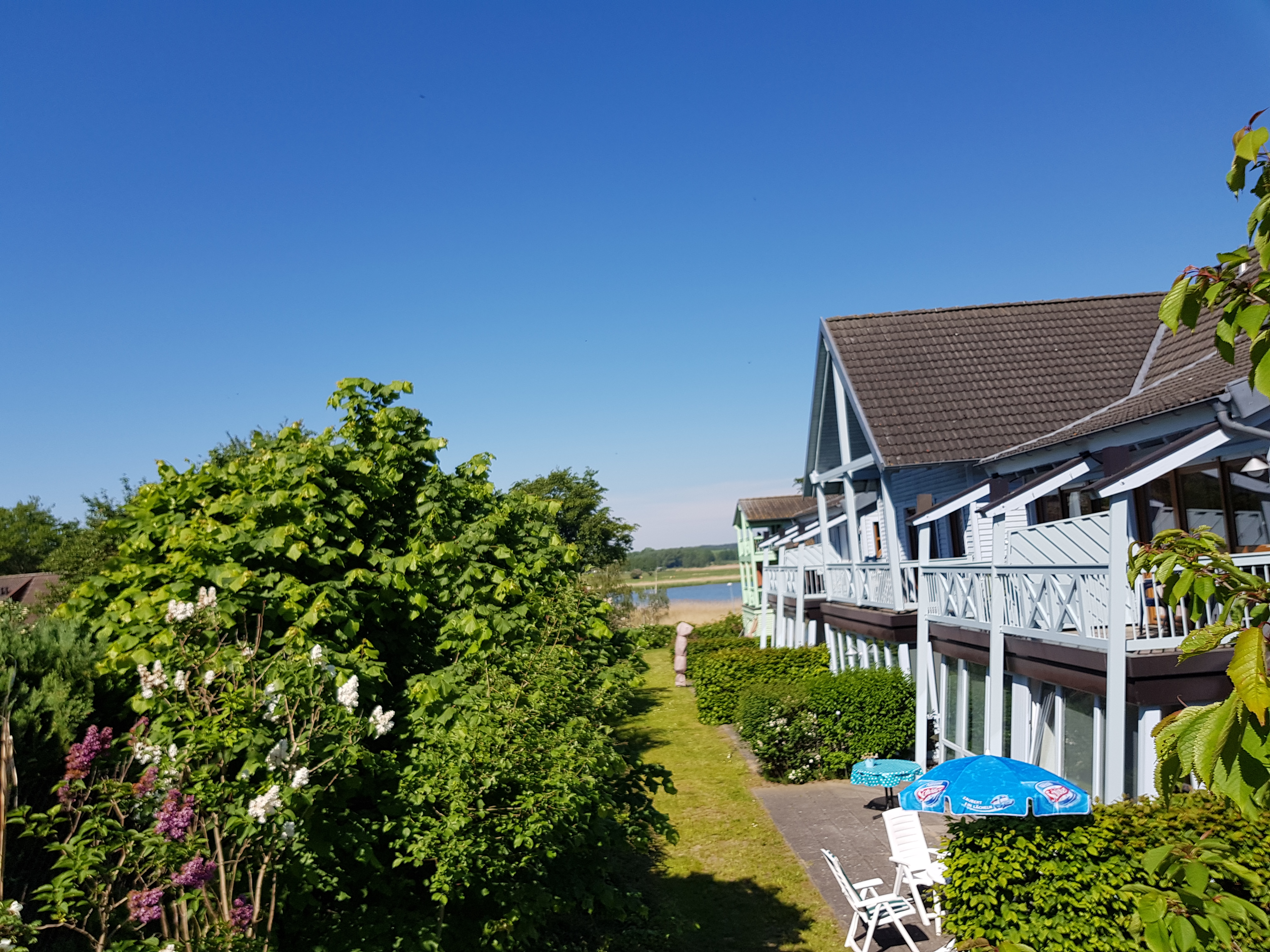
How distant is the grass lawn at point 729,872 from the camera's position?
980 cm

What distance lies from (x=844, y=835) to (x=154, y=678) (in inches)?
431

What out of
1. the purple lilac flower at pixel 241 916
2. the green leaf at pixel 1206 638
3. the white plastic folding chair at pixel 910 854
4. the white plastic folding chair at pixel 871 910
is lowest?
the white plastic folding chair at pixel 871 910

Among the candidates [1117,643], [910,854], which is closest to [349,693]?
[910,854]

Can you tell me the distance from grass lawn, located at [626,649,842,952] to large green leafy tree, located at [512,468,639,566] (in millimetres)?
28506

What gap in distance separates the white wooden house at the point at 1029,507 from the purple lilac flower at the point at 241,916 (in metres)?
4.59

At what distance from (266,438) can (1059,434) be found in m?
17.2

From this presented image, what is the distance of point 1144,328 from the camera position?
67.7 ft

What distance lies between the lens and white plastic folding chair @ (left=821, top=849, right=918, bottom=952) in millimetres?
9117

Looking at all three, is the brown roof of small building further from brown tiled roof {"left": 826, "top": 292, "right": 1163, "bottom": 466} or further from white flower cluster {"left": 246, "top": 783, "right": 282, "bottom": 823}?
white flower cluster {"left": 246, "top": 783, "right": 282, "bottom": 823}

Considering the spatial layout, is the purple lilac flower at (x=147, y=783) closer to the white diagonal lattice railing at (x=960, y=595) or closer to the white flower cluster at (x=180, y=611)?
the white flower cluster at (x=180, y=611)

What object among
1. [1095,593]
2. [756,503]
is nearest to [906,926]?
[1095,593]

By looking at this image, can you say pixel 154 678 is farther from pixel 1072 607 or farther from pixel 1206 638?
pixel 1072 607

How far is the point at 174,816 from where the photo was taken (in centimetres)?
434

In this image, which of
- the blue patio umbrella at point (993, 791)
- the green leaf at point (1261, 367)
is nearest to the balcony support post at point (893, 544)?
the blue patio umbrella at point (993, 791)
